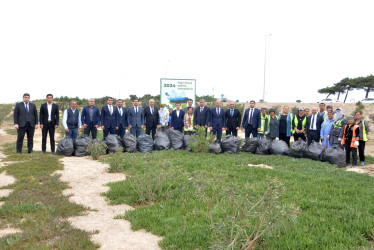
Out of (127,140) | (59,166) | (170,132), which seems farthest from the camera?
(170,132)

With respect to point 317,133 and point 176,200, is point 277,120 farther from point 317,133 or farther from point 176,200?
point 176,200

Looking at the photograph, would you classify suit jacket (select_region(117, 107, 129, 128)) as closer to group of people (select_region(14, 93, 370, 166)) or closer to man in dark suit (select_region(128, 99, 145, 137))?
group of people (select_region(14, 93, 370, 166))

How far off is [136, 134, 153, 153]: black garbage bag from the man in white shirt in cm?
207

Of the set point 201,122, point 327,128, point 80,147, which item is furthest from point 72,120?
point 327,128

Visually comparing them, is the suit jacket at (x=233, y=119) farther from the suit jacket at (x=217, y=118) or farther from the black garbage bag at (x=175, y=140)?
the black garbage bag at (x=175, y=140)

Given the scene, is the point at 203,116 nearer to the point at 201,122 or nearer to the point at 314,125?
the point at 201,122

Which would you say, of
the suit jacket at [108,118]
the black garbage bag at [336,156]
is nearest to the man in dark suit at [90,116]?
the suit jacket at [108,118]

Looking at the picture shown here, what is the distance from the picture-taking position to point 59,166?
7.33m

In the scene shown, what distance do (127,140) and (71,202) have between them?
4.67 meters

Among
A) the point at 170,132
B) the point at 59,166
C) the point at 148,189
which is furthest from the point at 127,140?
the point at 148,189

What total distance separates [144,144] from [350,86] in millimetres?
42762

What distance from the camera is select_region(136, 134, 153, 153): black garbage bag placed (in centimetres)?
944

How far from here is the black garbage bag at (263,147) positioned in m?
9.53

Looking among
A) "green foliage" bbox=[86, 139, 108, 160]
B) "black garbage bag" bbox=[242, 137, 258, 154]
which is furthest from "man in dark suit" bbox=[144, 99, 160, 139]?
"black garbage bag" bbox=[242, 137, 258, 154]
